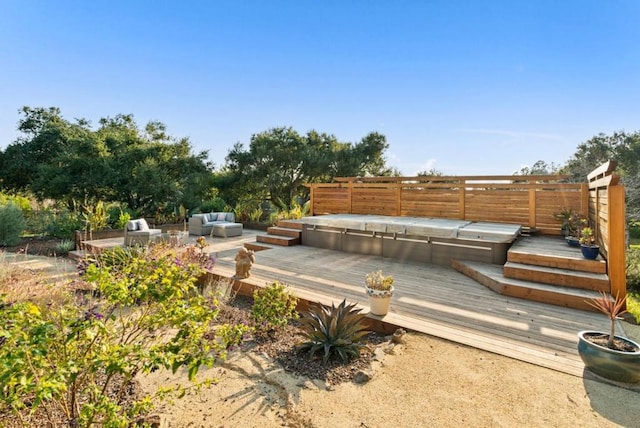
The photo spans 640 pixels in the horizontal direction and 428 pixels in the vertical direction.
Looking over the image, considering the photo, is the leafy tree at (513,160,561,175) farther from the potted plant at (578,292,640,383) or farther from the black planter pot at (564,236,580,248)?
the potted plant at (578,292,640,383)

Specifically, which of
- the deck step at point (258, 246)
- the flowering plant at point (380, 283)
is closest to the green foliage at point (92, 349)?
the flowering plant at point (380, 283)

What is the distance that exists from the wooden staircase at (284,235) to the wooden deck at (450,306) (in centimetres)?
161

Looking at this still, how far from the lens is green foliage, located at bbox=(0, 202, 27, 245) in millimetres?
8352

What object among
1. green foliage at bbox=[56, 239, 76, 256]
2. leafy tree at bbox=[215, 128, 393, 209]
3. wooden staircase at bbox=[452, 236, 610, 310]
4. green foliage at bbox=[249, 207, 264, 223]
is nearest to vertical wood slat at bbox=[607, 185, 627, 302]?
wooden staircase at bbox=[452, 236, 610, 310]

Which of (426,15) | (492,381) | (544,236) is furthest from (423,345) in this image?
(426,15)

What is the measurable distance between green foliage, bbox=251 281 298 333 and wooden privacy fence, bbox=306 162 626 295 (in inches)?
177

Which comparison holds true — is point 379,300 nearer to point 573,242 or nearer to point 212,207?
point 573,242

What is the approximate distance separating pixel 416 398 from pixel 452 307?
208 centimetres

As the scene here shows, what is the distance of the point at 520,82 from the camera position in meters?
10.8

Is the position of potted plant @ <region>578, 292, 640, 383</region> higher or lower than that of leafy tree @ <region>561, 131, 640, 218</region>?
lower

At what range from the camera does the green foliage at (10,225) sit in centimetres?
835

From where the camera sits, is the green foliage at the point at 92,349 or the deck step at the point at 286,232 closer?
the green foliage at the point at 92,349

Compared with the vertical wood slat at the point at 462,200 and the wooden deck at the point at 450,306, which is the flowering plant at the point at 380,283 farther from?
the vertical wood slat at the point at 462,200

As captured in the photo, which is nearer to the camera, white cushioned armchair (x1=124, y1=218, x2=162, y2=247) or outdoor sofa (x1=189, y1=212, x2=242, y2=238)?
white cushioned armchair (x1=124, y1=218, x2=162, y2=247)
